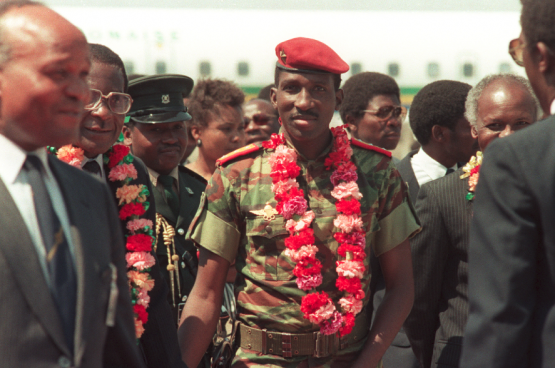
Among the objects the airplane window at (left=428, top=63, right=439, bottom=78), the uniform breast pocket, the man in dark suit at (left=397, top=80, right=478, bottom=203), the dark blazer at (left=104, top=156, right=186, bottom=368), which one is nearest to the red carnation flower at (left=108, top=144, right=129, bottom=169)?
the dark blazer at (left=104, top=156, right=186, bottom=368)

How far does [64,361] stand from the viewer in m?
1.85

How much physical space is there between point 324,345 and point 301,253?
461 millimetres

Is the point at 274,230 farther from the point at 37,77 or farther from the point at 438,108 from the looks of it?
the point at 438,108

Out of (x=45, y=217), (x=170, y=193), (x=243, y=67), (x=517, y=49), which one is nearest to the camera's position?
Answer: (x=45, y=217)

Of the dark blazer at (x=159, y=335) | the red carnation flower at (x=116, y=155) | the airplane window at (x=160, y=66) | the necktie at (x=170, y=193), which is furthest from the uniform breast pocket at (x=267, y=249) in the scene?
the airplane window at (x=160, y=66)

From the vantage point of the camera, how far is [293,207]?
331 centimetres

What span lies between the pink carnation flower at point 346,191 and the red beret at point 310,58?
583 millimetres

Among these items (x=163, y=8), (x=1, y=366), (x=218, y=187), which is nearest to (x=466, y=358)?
(x=1, y=366)

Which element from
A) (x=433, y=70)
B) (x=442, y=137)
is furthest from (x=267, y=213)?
(x=433, y=70)

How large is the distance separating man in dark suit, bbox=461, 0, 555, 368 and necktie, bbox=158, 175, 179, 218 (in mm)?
2746

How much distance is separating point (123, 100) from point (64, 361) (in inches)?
73.5

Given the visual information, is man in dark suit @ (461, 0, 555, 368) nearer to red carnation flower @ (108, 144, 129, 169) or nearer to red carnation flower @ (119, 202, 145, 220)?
red carnation flower @ (119, 202, 145, 220)

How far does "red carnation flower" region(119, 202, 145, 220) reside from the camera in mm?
3383

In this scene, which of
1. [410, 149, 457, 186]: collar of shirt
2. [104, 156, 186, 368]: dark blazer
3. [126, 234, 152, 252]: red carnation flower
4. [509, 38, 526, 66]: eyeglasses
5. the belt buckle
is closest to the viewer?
[509, 38, 526, 66]: eyeglasses
